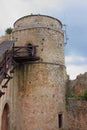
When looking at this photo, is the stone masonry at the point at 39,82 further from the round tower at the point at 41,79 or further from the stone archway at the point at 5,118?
the stone archway at the point at 5,118

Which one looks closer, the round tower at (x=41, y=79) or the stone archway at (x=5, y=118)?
the stone archway at (x=5, y=118)

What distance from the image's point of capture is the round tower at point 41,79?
16953mm

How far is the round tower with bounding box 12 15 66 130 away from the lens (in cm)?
1695

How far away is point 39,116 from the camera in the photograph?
55.2 ft

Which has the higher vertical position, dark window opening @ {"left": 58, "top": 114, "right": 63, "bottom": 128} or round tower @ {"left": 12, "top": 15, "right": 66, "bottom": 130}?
round tower @ {"left": 12, "top": 15, "right": 66, "bottom": 130}

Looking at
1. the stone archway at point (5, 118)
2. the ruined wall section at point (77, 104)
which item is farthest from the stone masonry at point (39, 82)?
the ruined wall section at point (77, 104)

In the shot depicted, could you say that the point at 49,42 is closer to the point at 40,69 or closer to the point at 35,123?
the point at 40,69

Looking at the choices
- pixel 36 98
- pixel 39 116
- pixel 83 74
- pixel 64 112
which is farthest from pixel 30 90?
pixel 83 74

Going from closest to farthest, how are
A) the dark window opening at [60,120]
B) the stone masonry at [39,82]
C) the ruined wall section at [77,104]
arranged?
the stone masonry at [39,82], the ruined wall section at [77,104], the dark window opening at [60,120]

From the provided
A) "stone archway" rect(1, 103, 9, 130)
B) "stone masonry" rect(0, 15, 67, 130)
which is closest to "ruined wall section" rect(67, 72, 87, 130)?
"stone masonry" rect(0, 15, 67, 130)

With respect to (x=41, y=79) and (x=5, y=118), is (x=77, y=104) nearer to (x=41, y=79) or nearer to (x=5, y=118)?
(x=41, y=79)

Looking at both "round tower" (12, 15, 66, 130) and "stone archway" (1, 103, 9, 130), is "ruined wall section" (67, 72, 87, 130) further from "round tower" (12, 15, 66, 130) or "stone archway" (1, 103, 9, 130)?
"stone archway" (1, 103, 9, 130)

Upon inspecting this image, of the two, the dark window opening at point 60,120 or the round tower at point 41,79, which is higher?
the round tower at point 41,79

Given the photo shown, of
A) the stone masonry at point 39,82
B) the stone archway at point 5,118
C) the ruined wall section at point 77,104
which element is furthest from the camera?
the ruined wall section at point 77,104
